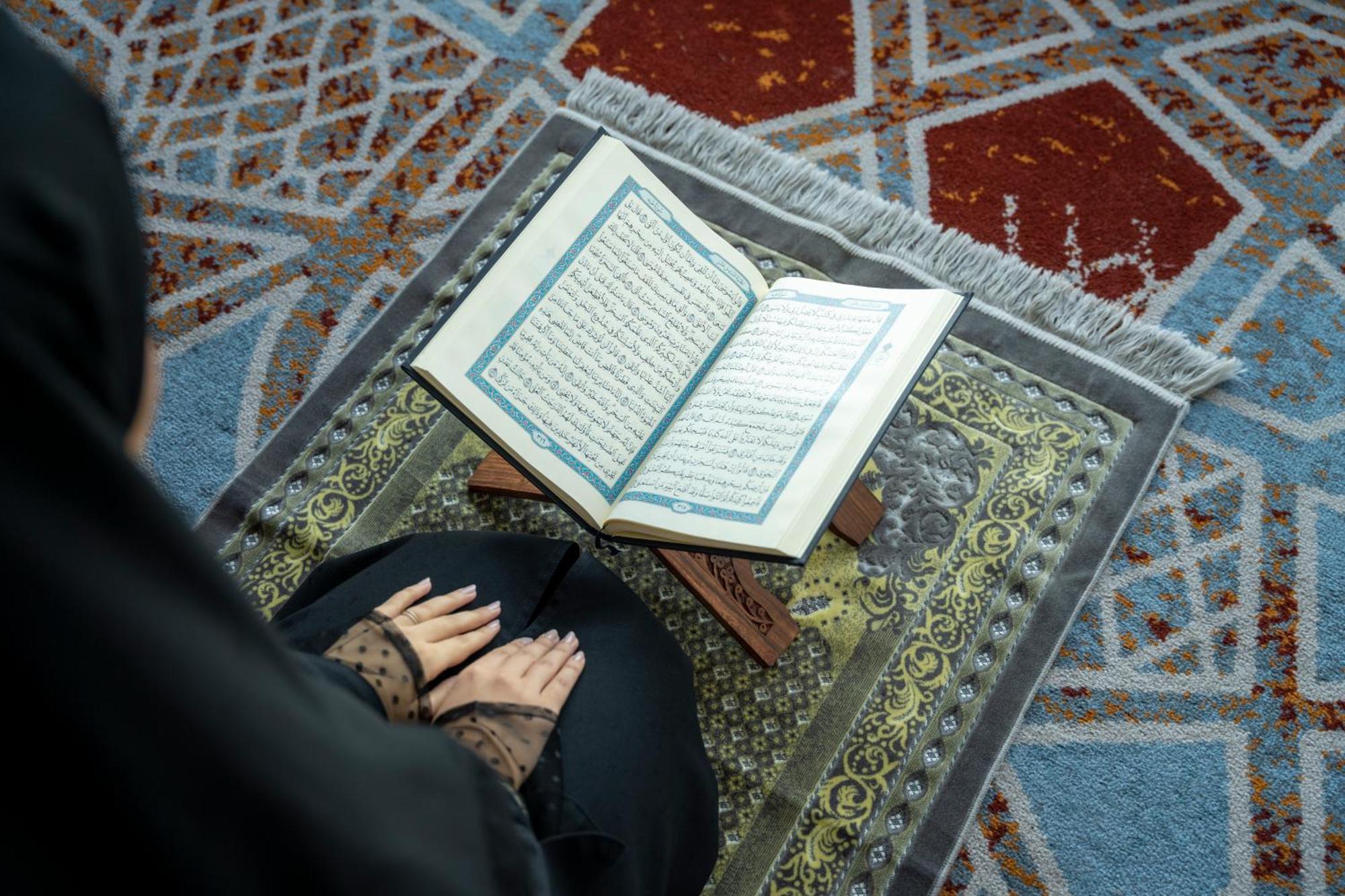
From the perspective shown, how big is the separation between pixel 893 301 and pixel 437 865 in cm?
70

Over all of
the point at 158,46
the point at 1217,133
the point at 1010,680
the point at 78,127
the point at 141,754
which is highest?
the point at 1217,133

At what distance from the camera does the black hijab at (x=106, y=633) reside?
0.46 meters

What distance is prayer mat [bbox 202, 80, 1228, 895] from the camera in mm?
1294

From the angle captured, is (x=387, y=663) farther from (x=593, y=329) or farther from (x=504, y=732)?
(x=593, y=329)

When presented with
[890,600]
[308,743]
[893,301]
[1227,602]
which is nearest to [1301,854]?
[1227,602]

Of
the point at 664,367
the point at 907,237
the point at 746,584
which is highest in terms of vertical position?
the point at 907,237

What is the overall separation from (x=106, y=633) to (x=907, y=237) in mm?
1313

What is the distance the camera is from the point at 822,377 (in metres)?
1.03

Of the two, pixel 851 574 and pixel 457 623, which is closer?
pixel 457 623

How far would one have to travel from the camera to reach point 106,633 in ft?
1.55

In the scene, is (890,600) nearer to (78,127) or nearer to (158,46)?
(78,127)

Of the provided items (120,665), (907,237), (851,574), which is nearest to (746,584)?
(851,574)

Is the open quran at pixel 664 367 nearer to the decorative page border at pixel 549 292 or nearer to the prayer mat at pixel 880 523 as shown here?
the decorative page border at pixel 549 292

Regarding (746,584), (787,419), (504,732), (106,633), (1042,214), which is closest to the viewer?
(106,633)
